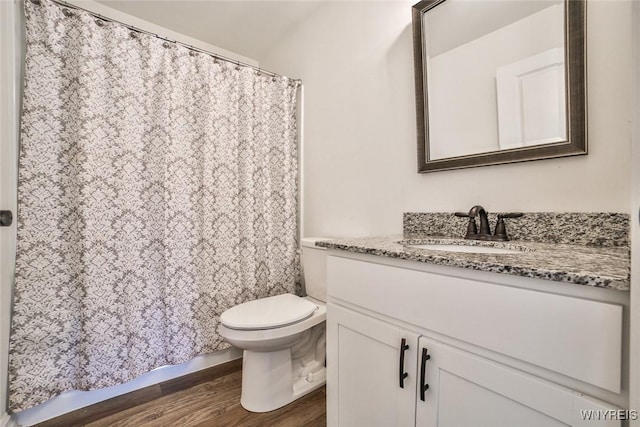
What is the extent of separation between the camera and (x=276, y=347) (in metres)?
1.38

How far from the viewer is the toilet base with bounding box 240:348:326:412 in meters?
1.40

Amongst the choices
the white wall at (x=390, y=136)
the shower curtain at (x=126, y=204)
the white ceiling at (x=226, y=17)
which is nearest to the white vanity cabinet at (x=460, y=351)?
the white wall at (x=390, y=136)

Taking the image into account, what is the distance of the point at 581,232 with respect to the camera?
0.93 metres

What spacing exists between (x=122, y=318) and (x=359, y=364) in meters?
1.24

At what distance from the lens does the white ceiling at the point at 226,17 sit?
73.5 inches

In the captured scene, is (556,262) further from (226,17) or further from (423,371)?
(226,17)

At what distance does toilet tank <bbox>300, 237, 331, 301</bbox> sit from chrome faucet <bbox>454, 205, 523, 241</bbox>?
0.81 m

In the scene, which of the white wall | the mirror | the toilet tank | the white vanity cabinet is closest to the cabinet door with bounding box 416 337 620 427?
the white vanity cabinet

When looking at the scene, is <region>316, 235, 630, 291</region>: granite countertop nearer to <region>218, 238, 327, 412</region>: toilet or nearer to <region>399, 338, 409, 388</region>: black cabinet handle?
<region>399, 338, 409, 388</region>: black cabinet handle

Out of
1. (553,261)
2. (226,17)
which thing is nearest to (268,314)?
(553,261)

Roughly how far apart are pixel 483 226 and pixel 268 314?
106 centimetres

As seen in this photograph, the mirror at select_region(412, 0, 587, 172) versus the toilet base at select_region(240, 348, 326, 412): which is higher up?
the mirror at select_region(412, 0, 587, 172)

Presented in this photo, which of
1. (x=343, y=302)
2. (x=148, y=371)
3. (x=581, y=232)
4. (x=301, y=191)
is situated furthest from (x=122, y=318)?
(x=581, y=232)

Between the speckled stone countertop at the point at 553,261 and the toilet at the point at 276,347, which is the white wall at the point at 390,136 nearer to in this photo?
the speckled stone countertop at the point at 553,261
